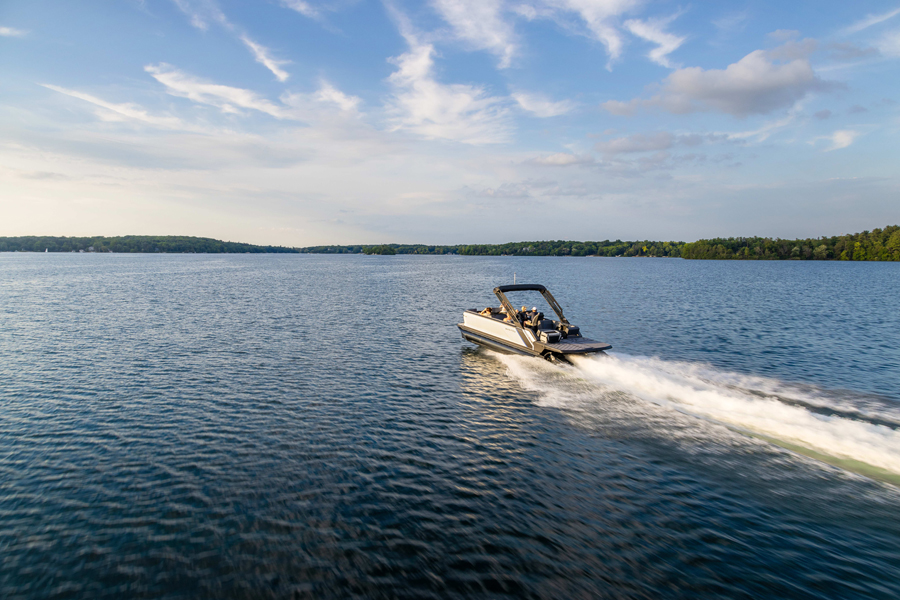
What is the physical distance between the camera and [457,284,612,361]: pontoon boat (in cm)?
2272

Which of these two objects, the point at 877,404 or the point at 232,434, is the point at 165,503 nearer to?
the point at 232,434

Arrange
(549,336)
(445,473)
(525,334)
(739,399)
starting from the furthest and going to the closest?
(525,334) → (549,336) → (739,399) → (445,473)

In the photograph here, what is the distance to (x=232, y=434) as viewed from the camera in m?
14.3

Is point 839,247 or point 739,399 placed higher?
point 839,247

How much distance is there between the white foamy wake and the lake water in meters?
0.11

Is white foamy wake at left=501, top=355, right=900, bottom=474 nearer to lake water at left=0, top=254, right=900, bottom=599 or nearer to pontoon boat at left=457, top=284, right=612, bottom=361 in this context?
lake water at left=0, top=254, right=900, bottom=599

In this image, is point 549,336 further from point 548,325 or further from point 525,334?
point 548,325

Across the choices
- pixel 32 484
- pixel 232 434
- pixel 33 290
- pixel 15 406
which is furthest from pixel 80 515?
pixel 33 290

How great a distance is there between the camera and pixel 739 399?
1722 centimetres

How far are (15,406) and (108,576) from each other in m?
13.5

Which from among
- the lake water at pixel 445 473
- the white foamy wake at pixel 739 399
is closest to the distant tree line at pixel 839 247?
the lake water at pixel 445 473

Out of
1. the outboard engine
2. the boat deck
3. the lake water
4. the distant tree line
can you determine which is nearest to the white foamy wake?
the lake water

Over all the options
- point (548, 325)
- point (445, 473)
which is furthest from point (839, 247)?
point (445, 473)

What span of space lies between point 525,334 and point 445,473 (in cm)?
1316
